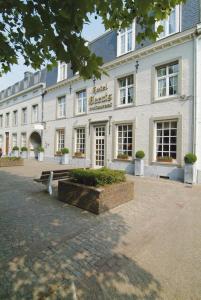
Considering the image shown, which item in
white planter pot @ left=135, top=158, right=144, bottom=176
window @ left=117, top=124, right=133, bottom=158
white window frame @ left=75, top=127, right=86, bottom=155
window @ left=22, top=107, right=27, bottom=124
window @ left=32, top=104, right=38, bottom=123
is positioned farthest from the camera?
window @ left=22, top=107, right=27, bottom=124

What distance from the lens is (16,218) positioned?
187 inches

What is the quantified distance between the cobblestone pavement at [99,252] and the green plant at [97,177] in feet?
2.64

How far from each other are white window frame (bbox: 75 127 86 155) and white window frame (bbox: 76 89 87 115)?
1.44m

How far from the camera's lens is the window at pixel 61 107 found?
1833 cm

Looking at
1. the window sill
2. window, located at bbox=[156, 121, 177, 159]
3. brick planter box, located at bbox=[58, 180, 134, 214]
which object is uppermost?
the window sill

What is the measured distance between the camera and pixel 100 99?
570 inches

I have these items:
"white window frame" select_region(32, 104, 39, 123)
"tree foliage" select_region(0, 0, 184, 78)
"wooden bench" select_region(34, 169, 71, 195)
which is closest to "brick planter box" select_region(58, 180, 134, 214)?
"wooden bench" select_region(34, 169, 71, 195)

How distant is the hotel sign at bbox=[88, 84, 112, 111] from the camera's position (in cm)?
1399

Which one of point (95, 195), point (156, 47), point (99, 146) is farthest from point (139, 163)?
point (95, 195)

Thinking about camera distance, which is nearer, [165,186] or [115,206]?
[115,206]

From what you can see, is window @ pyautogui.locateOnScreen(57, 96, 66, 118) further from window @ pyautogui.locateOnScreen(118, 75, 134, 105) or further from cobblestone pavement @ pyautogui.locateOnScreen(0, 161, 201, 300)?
cobblestone pavement @ pyautogui.locateOnScreen(0, 161, 201, 300)

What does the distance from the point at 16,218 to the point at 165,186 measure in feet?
20.8

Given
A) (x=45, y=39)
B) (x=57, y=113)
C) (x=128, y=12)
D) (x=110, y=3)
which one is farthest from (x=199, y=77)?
(x=57, y=113)

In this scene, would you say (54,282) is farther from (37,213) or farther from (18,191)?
(18,191)
